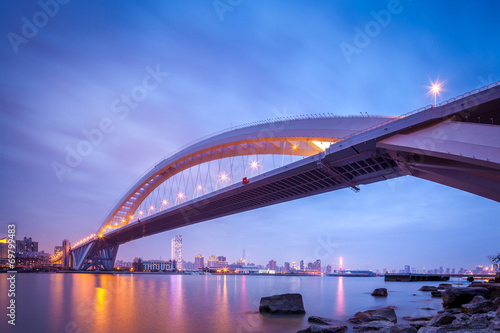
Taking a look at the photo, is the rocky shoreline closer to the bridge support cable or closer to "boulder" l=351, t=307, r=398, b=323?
"boulder" l=351, t=307, r=398, b=323

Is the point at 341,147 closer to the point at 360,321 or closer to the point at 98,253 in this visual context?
the point at 360,321

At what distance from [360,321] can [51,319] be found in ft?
43.2

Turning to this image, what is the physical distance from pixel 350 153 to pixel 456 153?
25.7 ft

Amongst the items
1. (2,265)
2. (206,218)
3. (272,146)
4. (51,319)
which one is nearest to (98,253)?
(2,265)

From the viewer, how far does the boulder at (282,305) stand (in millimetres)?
17641

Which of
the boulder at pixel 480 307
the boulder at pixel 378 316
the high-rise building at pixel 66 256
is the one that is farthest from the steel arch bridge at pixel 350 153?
the high-rise building at pixel 66 256

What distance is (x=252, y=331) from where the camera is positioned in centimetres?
1333

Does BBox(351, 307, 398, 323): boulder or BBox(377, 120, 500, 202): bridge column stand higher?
BBox(377, 120, 500, 202): bridge column

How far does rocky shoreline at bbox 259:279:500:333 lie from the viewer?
1059 cm

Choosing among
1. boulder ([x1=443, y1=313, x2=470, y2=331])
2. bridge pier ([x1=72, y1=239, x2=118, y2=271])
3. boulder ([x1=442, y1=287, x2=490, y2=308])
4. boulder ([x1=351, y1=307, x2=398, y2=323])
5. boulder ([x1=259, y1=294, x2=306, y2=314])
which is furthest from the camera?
bridge pier ([x1=72, y1=239, x2=118, y2=271])

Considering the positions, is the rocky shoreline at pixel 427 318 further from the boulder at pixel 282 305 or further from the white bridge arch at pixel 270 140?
the white bridge arch at pixel 270 140

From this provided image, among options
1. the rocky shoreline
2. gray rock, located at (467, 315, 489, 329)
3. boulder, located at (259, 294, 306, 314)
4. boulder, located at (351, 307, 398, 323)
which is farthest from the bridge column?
boulder, located at (259, 294, 306, 314)

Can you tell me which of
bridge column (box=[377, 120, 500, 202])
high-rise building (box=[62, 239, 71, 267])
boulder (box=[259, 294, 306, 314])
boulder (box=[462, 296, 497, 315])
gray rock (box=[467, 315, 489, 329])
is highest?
bridge column (box=[377, 120, 500, 202])

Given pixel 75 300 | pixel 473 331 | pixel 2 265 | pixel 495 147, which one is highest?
pixel 495 147
